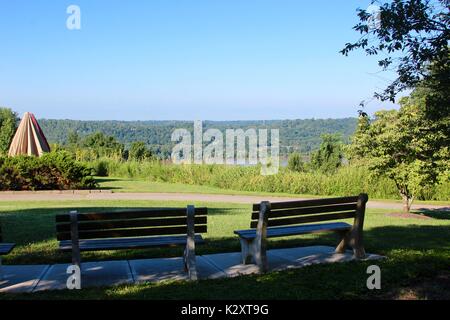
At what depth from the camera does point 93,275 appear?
622cm

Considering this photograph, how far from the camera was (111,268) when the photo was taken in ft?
21.7

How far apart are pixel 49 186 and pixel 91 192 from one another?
1.89 metres

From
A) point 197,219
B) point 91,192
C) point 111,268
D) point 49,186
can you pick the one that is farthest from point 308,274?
point 49,186

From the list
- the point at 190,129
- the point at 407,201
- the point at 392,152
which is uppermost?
the point at 190,129

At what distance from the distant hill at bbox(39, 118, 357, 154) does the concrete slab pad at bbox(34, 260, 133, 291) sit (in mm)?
39413

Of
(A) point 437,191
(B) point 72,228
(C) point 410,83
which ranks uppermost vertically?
(C) point 410,83

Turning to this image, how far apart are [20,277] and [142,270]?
140 centimetres

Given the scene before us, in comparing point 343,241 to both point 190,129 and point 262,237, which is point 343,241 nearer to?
point 262,237

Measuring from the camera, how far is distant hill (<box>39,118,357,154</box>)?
53259 mm

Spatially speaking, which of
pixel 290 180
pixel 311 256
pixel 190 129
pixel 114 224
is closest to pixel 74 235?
pixel 114 224

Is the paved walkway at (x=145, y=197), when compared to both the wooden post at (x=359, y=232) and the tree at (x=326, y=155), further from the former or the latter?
the tree at (x=326, y=155)

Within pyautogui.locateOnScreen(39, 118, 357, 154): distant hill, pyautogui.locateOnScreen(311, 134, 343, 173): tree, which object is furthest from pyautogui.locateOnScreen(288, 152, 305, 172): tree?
pyautogui.locateOnScreen(39, 118, 357, 154): distant hill

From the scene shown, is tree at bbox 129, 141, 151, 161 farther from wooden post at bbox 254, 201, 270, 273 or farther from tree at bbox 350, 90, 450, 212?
wooden post at bbox 254, 201, 270, 273
